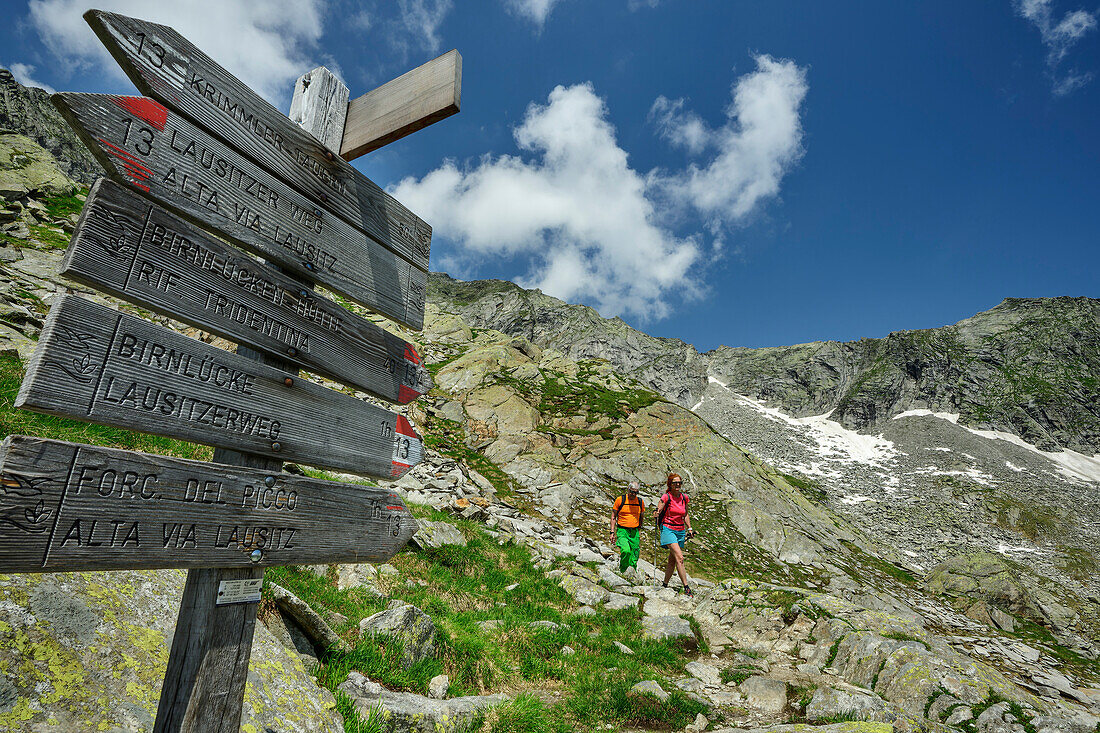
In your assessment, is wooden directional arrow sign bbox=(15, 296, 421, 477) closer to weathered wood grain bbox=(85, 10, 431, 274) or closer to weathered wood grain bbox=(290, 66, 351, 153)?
weathered wood grain bbox=(85, 10, 431, 274)

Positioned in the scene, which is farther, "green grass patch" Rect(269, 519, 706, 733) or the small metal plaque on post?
"green grass patch" Rect(269, 519, 706, 733)

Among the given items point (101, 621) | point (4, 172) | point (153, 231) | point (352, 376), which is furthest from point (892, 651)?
point (4, 172)

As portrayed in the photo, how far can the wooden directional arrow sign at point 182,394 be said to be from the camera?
2.14m

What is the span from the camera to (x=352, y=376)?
3.60 meters

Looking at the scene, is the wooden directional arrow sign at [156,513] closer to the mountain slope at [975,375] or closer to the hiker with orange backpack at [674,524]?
the hiker with orange backpack at [674,524]

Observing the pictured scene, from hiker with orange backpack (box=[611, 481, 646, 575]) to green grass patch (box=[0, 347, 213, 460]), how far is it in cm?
1022

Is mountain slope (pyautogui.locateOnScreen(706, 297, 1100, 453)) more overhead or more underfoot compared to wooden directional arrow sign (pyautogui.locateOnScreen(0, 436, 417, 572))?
more overhead

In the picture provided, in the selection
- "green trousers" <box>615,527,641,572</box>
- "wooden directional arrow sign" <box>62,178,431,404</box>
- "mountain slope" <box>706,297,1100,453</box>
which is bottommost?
"green trousers" <box>615,527,641,572</box>

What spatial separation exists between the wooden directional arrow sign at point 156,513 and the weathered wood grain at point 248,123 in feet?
6.74

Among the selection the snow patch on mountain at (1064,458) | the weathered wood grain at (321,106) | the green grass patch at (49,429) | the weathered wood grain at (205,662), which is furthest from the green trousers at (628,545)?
the snow patch on mountain at (1064,458)

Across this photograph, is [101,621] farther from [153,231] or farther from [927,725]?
[927,725]

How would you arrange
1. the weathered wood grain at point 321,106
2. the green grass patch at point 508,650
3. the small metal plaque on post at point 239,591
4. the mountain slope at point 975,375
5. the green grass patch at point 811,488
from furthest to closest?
the mountain slope at point 975,375 < the green grass patch at point 811,488 < the green grass patch at point 508,650 < the weathered wood grain at point 321,106 < the small metal plaque on post at point 239,591

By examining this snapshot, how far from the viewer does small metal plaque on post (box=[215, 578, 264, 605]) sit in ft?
9.12

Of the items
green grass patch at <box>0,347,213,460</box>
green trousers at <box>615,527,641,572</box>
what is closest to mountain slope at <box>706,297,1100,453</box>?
green trousers at <box>615,527,641,572</box>
